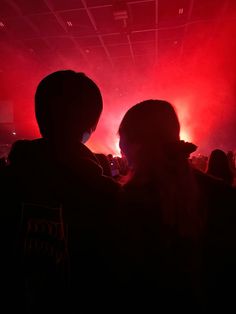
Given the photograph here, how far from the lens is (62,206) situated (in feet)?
3.30

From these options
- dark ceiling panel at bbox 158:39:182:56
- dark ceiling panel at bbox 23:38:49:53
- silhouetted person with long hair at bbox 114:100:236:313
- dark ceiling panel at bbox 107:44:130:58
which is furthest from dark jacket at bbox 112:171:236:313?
dark ceiling panel at bbox 23:38:49:53

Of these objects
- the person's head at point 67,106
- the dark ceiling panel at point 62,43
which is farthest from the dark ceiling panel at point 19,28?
the person's head at point 67,106

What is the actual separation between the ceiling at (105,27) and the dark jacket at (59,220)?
7.68 meters

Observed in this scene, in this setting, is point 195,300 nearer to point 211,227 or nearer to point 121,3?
point 211,227

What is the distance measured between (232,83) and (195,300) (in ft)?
49.2

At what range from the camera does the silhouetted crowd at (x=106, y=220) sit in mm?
1014

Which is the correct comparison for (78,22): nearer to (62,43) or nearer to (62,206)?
(62,43)

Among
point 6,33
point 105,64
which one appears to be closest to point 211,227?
point 6,33

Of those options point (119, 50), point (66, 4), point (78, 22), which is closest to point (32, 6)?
point (66, 4)

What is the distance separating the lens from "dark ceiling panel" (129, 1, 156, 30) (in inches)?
298

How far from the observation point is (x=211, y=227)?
1.23 m

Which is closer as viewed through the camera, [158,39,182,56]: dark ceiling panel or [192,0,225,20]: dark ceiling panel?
[192,0,225,20]: dark ceiling panel

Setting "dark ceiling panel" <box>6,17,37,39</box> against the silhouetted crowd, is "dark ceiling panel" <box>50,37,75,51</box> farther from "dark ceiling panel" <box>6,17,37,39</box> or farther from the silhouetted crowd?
the silhouetted crowd

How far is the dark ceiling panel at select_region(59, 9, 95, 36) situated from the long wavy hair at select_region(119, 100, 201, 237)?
7.78m
